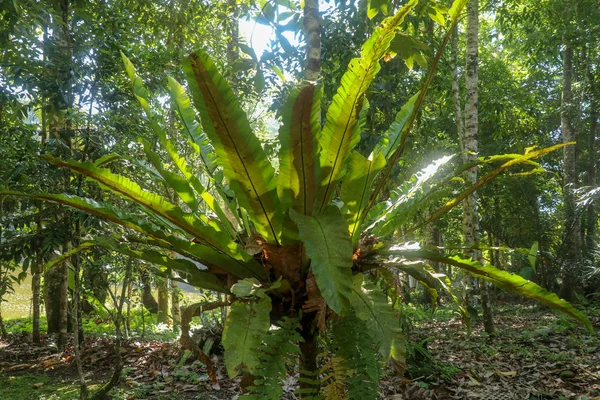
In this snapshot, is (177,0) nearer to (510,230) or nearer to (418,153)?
(418,153)

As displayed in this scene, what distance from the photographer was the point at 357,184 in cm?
116

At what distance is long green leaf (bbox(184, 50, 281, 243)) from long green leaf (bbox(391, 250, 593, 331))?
43cm

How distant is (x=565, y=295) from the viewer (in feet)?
27.2

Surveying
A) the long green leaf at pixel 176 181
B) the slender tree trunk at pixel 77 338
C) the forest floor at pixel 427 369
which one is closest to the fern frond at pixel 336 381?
the long green leaf at pixel 176 181

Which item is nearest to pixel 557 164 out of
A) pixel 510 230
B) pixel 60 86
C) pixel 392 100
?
pixel 510 230

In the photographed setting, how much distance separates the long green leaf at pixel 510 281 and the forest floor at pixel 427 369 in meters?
1.66

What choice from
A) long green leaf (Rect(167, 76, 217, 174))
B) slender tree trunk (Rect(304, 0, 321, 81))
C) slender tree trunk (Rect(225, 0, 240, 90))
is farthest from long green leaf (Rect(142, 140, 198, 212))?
slender tree trunk (Rect(225, 0, 240, 90))

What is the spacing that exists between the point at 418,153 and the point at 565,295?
16.6ft

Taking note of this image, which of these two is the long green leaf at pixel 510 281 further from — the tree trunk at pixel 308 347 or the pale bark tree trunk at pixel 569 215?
the pale bark tree trunk at pixel 569 215

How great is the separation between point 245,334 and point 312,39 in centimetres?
203

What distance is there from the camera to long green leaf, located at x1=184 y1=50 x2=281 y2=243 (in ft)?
3.22

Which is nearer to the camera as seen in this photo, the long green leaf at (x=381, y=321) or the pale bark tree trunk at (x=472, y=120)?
the long green leaf at (x=381, y=321)

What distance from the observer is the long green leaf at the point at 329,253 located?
0.91m

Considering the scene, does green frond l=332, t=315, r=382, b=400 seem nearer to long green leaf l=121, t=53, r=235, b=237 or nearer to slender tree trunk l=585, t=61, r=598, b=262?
long green leaf l=121, t=53, r=235, b=237
